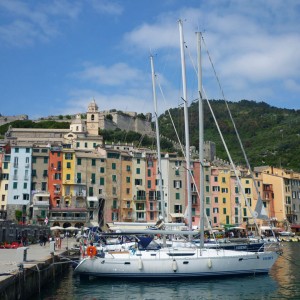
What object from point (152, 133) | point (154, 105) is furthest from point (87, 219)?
point (152, 133)

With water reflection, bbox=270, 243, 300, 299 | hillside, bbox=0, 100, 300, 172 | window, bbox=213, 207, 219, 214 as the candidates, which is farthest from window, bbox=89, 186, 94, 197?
water reflection, bbox=270, 243, 300, 299

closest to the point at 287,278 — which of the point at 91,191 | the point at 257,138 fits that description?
the point at 91,191

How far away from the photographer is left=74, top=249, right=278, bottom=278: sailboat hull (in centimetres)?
2714

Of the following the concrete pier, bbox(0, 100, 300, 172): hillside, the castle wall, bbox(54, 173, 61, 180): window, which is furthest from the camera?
the castle wall

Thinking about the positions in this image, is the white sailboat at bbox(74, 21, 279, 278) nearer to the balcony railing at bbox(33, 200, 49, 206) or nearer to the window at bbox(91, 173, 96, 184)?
the balcony railing at bbox(33, 200, 49, 206)

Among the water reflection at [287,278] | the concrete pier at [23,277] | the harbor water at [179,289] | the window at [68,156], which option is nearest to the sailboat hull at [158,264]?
the harbor water at [179,289]

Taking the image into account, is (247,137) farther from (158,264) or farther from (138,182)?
(158,264)

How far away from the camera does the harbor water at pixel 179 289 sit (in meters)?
23.6

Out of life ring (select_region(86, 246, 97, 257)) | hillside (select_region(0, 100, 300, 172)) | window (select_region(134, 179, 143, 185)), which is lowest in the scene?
life ring (select_region(86, 246, 97, 257))

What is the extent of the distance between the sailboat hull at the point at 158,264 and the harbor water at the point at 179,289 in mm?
467

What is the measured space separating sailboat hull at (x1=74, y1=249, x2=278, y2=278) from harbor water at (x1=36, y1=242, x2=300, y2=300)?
47 cm

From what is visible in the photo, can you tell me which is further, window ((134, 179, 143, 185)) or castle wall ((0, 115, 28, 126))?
castle wall ((0, 115, 28, 126))

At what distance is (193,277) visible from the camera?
27.6m

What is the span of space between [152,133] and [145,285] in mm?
115316
